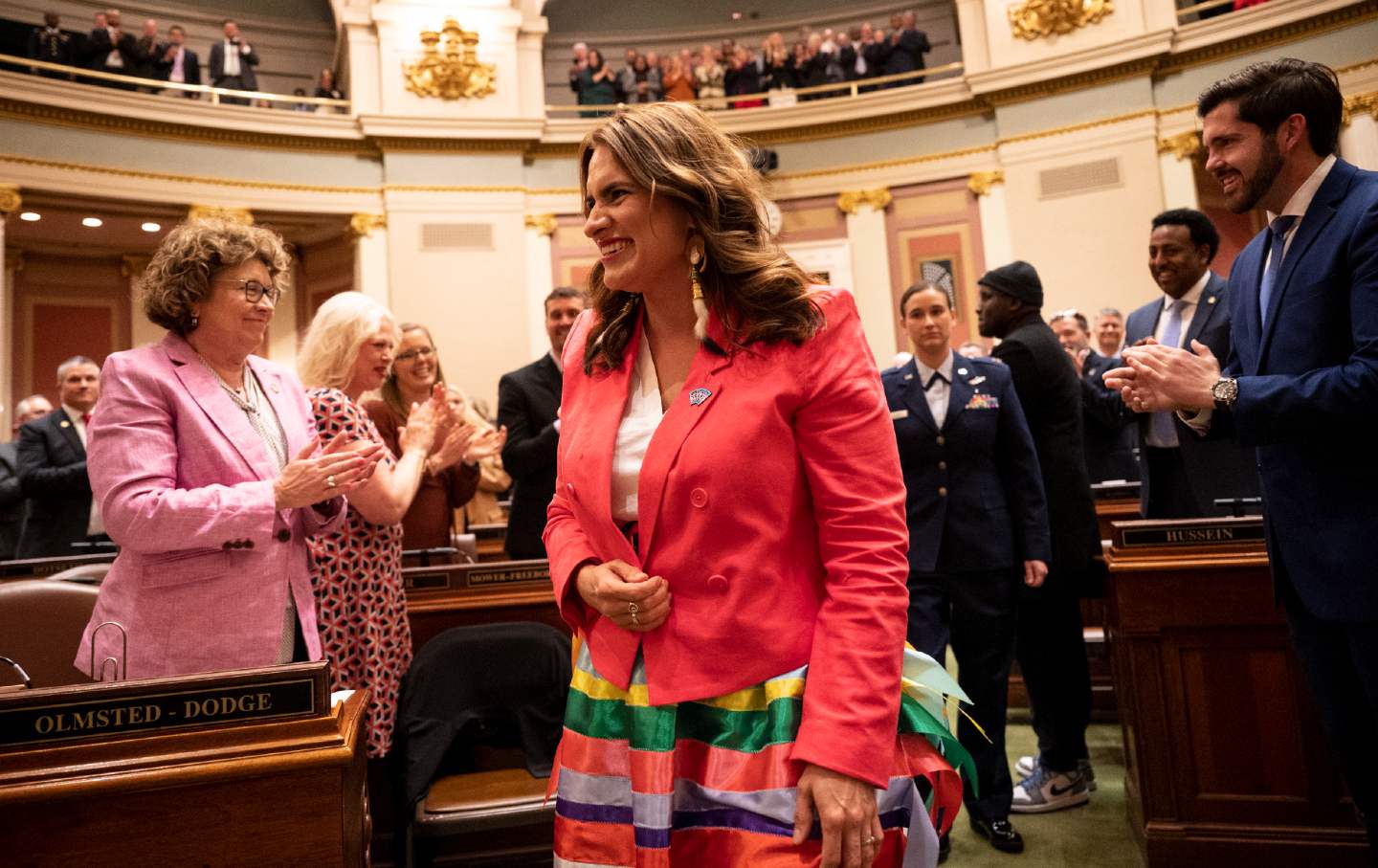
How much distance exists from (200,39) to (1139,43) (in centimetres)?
1106

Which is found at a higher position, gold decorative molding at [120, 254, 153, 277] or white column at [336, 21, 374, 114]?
white column at [336, 21, 374, 114]

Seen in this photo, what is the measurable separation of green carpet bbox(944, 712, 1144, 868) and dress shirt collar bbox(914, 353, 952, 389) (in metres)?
1.24

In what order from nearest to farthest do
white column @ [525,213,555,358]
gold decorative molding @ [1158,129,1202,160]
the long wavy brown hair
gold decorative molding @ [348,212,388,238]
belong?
1. the long wavy brown hair
2. gold decorative molding @ [1158,129,1202,160]
3. gold decorative molding @ [348,212,388,238]
4. white column @ [525,213,555,358]

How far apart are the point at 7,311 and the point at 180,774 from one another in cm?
1245

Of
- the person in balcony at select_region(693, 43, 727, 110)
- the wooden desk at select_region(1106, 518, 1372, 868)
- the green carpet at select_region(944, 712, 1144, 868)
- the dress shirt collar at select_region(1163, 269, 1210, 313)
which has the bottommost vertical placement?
the green carpet at select_region(944, 712, 1144, 868)

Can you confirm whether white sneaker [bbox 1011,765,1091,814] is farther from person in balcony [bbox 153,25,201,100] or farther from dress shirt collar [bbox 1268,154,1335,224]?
person in balcony [bbox 153,25,201,100]

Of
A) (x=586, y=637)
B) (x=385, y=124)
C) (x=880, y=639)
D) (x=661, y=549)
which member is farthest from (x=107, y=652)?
(x=385, y=124)

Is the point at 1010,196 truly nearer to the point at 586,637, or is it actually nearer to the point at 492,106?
the point at 492,106

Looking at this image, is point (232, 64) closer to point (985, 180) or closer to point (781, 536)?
point (985, 180)

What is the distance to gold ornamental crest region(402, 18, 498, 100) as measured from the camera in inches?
415

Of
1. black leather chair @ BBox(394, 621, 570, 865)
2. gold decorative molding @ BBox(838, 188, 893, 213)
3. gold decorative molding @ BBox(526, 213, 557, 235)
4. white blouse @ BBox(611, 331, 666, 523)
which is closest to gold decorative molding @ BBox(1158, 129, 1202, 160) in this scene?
gold decorative molding @ BBox(838, 188, 893, 213)

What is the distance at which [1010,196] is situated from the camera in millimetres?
10000

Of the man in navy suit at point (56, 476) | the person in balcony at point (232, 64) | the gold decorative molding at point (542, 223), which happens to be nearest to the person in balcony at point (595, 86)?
the gold decorative molding at point (542, 223)

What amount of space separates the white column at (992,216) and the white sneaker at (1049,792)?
7.93m
